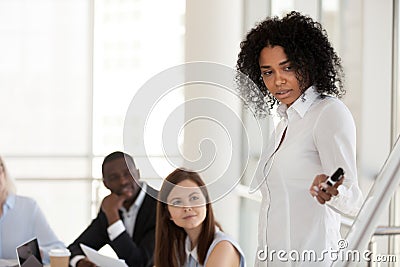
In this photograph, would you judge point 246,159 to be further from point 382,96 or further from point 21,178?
point 21,178

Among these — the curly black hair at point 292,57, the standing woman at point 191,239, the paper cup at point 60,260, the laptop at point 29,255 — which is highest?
the curly black hair at point 292,57

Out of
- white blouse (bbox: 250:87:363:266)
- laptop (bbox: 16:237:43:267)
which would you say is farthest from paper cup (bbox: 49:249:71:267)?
white blouse (bbox: 250:87:363:266)

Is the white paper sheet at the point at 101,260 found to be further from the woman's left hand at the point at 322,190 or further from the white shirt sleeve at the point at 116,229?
the woman's left hand at the point at 322,190

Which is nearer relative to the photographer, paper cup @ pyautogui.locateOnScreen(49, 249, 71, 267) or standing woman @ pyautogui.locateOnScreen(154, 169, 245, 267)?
standing woman @ pyautogui.locateOnScreen(154, 169, 245, 267)

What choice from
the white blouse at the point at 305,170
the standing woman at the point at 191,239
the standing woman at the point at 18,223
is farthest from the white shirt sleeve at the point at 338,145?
the standing woman at the point at 18,223

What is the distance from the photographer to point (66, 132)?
143 inches

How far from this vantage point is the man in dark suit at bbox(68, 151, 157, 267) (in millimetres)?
2188

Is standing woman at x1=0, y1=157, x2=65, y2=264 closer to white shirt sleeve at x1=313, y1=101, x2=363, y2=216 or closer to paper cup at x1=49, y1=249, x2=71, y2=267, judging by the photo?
paper cup at x1=49, y1=249, x2=71, y2=267

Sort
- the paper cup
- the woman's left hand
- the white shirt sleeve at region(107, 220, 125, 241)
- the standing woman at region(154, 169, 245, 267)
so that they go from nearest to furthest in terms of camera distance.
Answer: the woman's left hand → the standing woman at region(154, 169, 245, 267) → the paper cup → the white shirt sleeve at region(107, 220, 125, 241)

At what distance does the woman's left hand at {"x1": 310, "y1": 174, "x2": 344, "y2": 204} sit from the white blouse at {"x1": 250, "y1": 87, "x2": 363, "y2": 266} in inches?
1.1

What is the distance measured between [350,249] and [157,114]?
59cm

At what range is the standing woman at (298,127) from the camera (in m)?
1.17

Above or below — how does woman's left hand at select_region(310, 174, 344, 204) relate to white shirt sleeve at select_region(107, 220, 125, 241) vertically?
above

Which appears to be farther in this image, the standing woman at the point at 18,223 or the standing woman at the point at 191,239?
the standing woman at the point at 18,223
